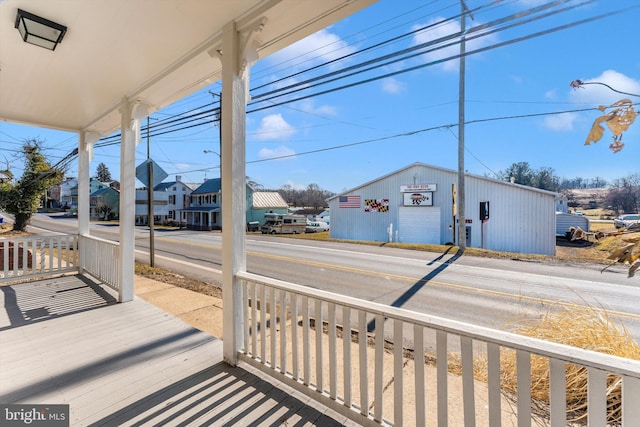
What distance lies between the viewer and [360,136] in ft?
47.9

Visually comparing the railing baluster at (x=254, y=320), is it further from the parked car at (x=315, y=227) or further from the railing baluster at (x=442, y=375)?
the parked car at (x=315, y=227)

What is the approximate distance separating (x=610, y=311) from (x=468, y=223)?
40.5 feet

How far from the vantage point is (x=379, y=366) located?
1.67 m

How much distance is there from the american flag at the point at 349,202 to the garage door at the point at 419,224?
309 cm

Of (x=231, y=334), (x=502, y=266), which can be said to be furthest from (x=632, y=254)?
(x=502, y=266)

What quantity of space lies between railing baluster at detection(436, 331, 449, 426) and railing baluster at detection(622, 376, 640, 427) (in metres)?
0.60

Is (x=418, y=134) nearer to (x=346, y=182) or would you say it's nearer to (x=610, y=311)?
(x=610, y=311)

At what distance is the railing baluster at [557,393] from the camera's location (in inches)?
44.4

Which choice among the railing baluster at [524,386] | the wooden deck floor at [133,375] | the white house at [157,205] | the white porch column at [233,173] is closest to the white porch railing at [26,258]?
the wooden deck floor at [133,375]

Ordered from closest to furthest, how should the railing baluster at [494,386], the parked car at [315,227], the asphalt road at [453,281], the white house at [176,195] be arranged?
the railing baluster at [494,386], the asphalt road at [453,281], the parked car at [315,227], the white house at [176,195]

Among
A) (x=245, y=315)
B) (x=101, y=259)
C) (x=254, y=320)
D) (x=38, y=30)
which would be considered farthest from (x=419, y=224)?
(x=38, y=30)

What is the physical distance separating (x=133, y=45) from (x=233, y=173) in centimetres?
149

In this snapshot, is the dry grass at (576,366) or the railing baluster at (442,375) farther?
the dry grass at (576,366)

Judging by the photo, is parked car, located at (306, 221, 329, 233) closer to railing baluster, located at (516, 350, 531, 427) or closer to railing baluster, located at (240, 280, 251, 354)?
railing baluster, located at (240, 280, 251, 354)
